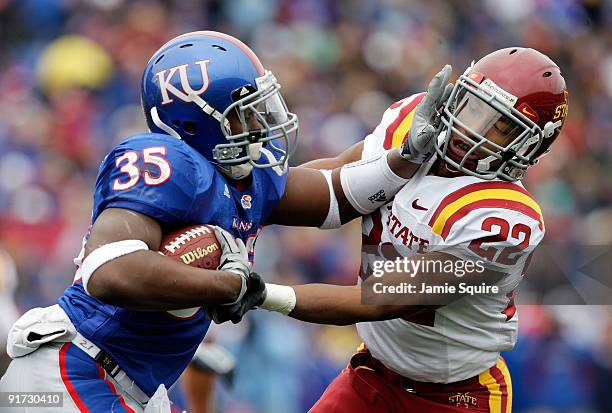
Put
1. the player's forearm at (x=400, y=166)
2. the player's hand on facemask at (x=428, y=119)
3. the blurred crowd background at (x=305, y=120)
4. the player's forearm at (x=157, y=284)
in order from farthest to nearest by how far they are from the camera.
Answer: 1. the blurred crowd background at (x=305, y=120)
2. the player's forearm at (x=400, y=166)
3. the player's hand on facemask at (x=428, y=119)
4. the player's forearm at (x=157, y=284)

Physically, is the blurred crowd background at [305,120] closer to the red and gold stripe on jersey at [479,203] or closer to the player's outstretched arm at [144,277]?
the red and gold stripe on jersey at [479,203]

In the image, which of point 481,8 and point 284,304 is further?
point 481,8

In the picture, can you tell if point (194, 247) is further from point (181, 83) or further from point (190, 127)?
point (181, 83)

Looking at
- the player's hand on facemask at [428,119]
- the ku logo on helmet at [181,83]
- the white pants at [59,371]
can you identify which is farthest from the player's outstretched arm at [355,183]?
the white pants at [59,371]

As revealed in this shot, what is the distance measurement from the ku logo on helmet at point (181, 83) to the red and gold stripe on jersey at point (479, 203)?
0.98 m

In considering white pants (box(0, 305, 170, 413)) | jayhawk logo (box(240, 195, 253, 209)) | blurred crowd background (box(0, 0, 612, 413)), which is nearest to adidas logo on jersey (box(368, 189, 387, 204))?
jayhawk logo (box(240, 195, 253, 209))

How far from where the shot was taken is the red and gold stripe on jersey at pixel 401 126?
4.26 metres

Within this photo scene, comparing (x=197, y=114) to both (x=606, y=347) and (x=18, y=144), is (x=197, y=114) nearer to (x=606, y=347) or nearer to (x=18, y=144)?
(x=606, y=347)

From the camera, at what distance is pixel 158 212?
343cm

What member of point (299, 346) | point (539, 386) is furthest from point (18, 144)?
point (539, 386)

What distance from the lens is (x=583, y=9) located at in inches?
434

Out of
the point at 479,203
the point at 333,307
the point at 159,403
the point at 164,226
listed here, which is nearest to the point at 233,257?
the point at 164,226

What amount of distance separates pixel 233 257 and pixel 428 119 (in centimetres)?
98

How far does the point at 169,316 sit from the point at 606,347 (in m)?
4.50
